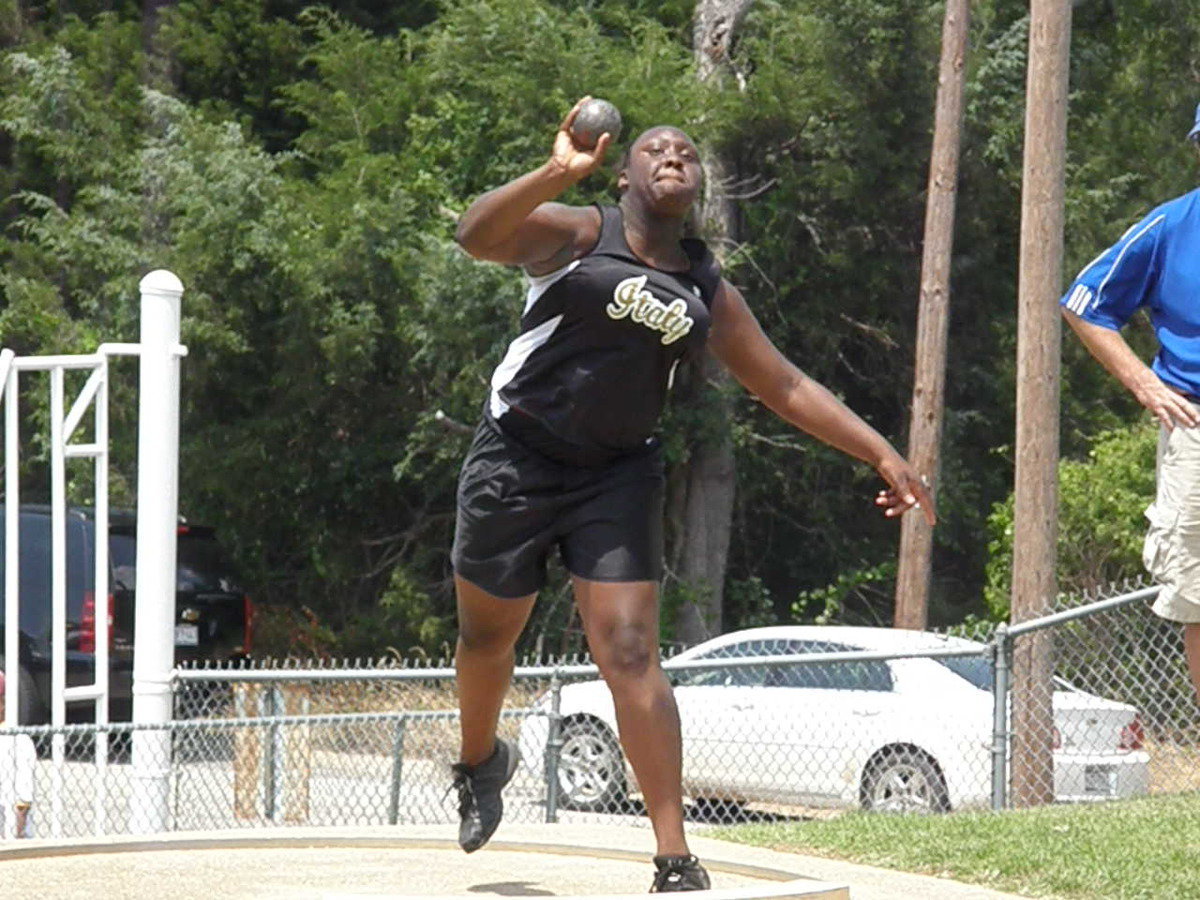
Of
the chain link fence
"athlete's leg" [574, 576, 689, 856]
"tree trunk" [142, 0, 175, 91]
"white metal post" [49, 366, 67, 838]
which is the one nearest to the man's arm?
"athlete's leg" [574, 576, 689, 856]

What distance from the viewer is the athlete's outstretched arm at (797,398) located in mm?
5156

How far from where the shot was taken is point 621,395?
4.95 metres

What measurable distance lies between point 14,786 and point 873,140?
1340 cm

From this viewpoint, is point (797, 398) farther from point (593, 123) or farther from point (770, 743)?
point (770, 743)

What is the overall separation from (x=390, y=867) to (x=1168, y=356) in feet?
8.54

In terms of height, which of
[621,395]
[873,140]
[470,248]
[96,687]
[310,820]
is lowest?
[310,820]

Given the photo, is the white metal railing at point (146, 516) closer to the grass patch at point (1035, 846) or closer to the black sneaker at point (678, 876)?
the grass patch at point (1035, 846)

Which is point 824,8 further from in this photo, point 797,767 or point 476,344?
point 797,767

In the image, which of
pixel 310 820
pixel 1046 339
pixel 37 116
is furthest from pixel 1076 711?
pixel 37 116

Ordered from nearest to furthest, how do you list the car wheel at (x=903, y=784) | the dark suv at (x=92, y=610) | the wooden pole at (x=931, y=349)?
the car wheel at (x=903, y=784), the dark suv at (x=92, y=610), the wooden pole at (x=931, y=349)

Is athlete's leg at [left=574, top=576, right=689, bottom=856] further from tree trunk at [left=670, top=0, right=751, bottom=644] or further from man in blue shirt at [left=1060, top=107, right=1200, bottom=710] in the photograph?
tree trunk at [left=670, top=0, right=751, bottom=644]

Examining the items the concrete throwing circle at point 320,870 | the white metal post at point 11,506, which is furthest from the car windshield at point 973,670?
the concrete throwing circle at point 320,870

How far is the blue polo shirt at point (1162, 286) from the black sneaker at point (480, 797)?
2005 mm

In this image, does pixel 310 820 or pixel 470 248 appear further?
pixel 310 820
